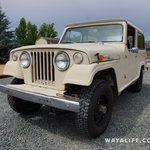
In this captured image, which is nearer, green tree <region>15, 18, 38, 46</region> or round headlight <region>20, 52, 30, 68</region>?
round headlight <region>20, 52, 30, 68</region>

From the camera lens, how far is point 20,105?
289 centimetres

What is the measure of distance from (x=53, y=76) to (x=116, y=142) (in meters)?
1.33

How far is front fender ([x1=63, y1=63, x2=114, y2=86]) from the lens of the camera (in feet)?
5.96

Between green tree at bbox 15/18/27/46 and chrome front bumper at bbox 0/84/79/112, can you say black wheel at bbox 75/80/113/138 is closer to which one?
chrome front bumper at bbox 0/84/79/112

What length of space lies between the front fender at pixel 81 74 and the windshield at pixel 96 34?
149 centimetres

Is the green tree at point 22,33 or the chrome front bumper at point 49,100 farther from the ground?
the green tree at point 22,33

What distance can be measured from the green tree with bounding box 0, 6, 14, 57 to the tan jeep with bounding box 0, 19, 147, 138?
1307 centimetres

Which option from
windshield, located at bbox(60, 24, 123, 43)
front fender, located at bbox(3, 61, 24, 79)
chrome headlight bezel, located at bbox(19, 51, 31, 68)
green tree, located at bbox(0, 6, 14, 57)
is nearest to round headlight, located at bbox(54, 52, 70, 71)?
chrome headlight bezel, located at bbox(19, 51, 31, 68)

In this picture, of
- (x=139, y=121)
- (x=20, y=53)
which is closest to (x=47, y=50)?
(x=20, y=53)

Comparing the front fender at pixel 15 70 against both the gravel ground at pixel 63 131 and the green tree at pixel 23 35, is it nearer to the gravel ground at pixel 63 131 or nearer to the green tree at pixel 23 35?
the gravel ground at pixel 63 131

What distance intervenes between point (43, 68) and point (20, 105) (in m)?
1.06

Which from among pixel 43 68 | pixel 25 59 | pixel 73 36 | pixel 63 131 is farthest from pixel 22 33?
pixel 63 131

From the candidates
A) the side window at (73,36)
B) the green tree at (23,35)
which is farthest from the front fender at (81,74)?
the green tree at (23,35)

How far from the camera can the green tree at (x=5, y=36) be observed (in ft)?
47.1
